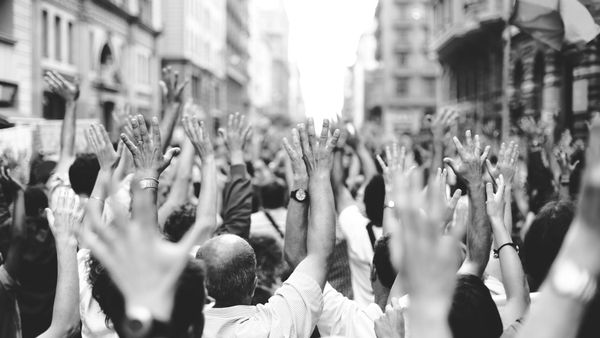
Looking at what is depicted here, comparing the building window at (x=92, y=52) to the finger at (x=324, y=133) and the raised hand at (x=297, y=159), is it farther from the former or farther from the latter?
the finger at (x=324, y=133)

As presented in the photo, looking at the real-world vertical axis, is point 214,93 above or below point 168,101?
above

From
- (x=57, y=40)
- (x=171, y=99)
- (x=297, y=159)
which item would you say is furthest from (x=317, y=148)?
(x=57, y=40)

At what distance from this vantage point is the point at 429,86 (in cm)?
6656

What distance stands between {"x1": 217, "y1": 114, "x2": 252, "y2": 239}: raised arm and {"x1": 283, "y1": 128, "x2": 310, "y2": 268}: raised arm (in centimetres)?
150

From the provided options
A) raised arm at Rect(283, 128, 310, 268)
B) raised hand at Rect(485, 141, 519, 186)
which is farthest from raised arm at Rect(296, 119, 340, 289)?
raised hand at Rect(485, 141, 519, 186)

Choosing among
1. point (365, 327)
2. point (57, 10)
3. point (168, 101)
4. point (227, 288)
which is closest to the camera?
point (227, 288)

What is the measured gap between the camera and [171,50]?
151 ft

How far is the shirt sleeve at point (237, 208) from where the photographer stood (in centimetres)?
510

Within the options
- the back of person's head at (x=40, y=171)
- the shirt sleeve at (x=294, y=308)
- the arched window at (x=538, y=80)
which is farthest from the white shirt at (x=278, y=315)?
the arched window at (x=538, y=80)

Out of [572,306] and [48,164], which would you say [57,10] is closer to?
[48,164]

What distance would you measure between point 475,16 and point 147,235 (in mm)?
31589

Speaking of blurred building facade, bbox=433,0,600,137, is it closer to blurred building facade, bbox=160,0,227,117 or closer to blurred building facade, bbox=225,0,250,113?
blurred building facade, bbox=160,0,227,117

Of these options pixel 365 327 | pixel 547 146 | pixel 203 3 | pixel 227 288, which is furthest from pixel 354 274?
pixel 203 3

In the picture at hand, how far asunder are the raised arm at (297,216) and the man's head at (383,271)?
1.29ft
